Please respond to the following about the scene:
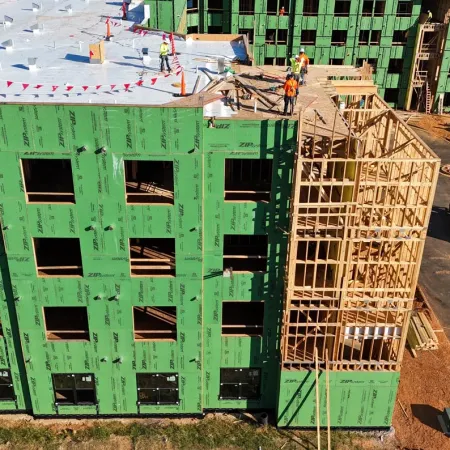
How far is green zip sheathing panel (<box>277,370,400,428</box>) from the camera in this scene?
24.9m

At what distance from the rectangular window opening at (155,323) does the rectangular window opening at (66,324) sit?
249 centimetres

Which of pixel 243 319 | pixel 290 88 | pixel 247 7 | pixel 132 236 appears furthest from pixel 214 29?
pixel 132 236

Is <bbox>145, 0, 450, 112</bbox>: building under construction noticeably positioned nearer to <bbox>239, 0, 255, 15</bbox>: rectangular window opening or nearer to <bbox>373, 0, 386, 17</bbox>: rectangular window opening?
<bbox>239, 0, 255, 15</bbox>: rectangular window opening

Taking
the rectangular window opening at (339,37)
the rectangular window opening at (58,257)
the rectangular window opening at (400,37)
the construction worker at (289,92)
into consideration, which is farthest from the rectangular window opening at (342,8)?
the rectangular window opening at (58,257)

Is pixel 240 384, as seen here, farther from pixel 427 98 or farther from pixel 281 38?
pixel 427 98

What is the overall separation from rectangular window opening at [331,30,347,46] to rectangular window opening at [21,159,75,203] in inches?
1734

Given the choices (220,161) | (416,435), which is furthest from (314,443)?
(220,161)

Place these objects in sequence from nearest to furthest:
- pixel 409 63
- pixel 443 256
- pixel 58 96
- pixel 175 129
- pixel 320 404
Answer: pixel 175 129, pixel 58 96, pixel 320 404, pixel 443 256, pixel 409 63

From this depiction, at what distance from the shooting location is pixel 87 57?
1165 inches

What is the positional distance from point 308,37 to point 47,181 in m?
45.5

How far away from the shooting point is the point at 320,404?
25.4 metres

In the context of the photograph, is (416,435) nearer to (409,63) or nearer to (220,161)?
(220,161)

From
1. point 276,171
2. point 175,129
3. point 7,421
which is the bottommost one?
point 7,421

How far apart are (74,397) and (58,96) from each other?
14370mm
